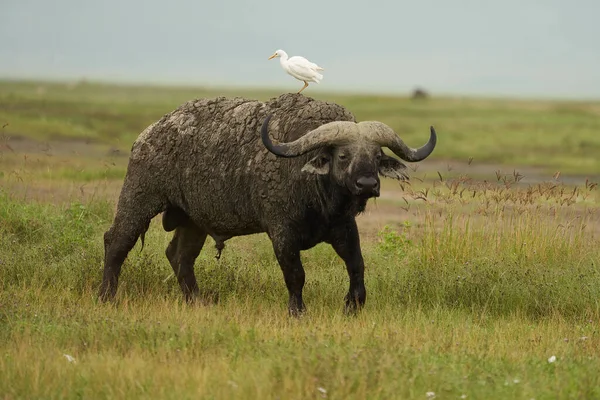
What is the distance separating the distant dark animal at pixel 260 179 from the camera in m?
8.43

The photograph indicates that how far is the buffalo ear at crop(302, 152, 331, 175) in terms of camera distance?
8422 mm

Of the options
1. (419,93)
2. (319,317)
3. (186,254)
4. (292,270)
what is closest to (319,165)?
(292,270)

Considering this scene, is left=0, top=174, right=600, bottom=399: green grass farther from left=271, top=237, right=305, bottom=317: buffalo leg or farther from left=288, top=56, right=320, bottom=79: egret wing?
left=288, top=56, right=320, bottom=79: egret wing

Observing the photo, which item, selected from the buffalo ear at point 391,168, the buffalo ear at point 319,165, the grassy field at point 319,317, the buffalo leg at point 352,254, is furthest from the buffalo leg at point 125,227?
the buffalo ear at point 391,168

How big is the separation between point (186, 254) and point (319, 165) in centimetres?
254

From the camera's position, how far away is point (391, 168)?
8.54 metres

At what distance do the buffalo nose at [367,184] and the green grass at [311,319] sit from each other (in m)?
1.12

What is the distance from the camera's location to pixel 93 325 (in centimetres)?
783

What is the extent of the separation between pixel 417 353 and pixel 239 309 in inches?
92.1

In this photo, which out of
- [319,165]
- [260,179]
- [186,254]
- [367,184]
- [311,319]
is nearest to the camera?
[367,184]

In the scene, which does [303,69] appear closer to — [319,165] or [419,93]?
[319,165]

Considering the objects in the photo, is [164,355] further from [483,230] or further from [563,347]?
[483,230]

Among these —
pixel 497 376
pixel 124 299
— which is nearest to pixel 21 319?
pixel 124 299

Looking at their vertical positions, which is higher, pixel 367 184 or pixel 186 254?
pixel 367 184
